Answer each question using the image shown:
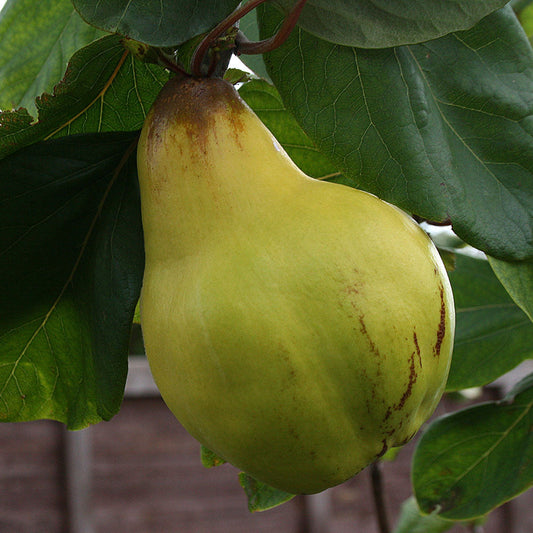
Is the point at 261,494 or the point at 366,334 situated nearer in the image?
the point at 366,334

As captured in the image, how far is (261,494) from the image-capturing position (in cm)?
84

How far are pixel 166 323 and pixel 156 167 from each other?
111 mm

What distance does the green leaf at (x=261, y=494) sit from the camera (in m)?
0.83

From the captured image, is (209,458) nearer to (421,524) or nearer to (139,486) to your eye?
(421,524)

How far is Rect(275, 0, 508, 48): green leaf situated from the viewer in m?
0.46

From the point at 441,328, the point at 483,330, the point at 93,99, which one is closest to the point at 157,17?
the point at 93,99

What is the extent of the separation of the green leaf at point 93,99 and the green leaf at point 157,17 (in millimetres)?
54

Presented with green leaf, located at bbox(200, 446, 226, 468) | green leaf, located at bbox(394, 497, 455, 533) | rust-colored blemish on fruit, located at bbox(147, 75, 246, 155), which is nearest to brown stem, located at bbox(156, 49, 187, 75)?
rust-colored blemish on fruit, located at bbox(147, 75, 246, 155)

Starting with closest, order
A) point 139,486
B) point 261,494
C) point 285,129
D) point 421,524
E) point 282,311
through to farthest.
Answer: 1. point 282,311
2. point 285,129
3. point 261,494
4. point 421,524
5. point 139,486

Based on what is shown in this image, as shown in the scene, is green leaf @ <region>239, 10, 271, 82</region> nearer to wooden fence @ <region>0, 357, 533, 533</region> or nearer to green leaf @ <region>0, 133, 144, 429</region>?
green leaf @ <region>0, 133, 144, 429</region>

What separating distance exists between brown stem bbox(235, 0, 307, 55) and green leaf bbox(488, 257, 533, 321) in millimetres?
208

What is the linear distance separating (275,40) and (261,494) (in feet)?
1.78

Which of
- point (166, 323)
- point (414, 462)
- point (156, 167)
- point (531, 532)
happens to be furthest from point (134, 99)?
point (531, 532)

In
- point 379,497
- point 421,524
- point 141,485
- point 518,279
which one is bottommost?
point 141,485
